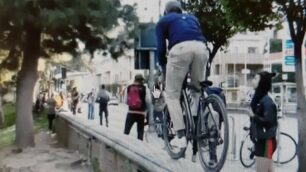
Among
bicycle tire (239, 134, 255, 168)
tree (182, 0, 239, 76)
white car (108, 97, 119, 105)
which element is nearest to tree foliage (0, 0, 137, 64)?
tree (182, 0, 239, 76)

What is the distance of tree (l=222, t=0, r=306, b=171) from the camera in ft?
32.3

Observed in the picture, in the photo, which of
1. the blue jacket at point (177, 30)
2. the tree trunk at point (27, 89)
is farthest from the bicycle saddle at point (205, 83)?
the tree trunk at point (27, 89)

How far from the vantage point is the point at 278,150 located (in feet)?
39.6

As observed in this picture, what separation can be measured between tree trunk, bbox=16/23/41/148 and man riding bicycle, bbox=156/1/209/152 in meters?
11.7

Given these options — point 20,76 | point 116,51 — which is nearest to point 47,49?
point 20,76

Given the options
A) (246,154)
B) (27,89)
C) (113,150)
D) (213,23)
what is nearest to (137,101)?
(246,154)

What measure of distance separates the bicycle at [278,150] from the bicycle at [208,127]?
18.4 ft

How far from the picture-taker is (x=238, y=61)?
8.42 metres

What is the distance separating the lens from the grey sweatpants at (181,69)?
539 cm

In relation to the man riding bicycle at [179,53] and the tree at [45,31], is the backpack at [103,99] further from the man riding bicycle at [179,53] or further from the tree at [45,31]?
the man riding bicycle at [179,53]

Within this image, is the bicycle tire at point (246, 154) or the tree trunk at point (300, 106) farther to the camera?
the bicycle tire at point (246, 154)

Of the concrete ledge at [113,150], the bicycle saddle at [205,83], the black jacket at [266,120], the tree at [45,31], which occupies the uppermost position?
the tree at [45,31]

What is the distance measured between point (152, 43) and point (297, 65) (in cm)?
725

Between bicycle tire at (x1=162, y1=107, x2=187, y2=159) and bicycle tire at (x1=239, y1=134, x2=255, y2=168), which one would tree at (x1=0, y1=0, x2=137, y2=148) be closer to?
bicycle tire at (x1=239, y1=134, x2=255, y2=168)
